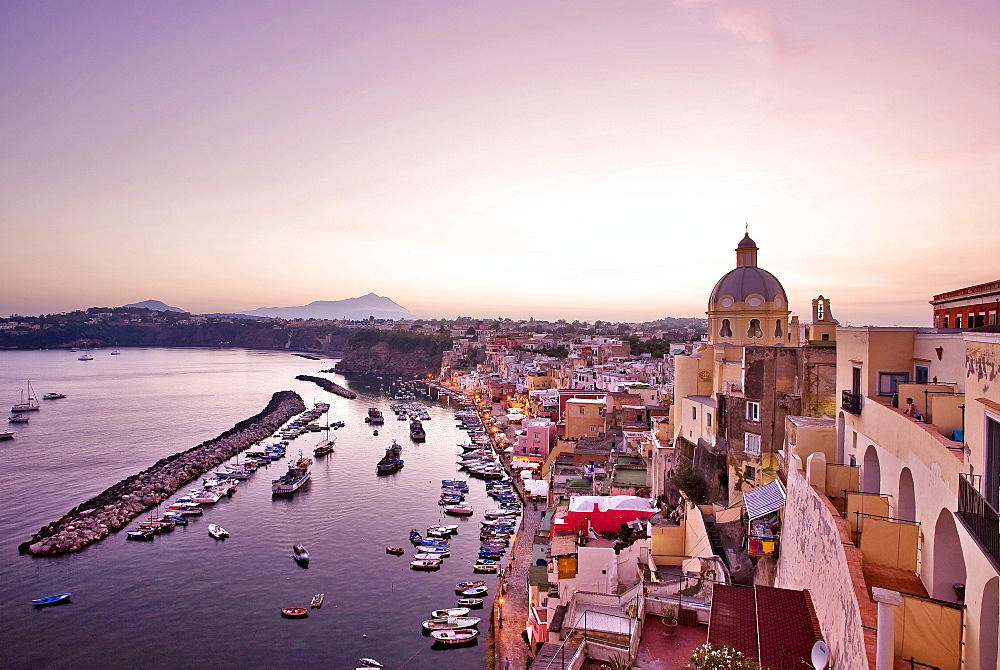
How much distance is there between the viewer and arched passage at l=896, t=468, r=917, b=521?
4516mm

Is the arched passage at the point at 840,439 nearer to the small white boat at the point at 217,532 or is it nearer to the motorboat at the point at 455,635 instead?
the motorboat at the point at 455,635

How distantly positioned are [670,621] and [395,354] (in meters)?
72.8

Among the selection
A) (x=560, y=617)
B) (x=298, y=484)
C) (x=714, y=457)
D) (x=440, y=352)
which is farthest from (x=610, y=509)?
(x=440, y=352)

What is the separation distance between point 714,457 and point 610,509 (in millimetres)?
2617

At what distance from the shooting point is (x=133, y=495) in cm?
2155

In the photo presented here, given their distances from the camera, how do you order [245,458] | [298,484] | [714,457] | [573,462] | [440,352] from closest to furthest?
[714,457] < [573,462] < [298,484] < [245,458] < [440,352]

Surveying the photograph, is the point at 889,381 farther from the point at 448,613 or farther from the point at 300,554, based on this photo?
the point at 300,554

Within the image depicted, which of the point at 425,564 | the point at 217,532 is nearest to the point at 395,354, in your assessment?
the point at 217,532

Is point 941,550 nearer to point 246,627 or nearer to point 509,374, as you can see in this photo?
point 246,627

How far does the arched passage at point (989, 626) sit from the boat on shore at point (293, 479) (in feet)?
74.4

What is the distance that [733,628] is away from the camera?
4.46 m

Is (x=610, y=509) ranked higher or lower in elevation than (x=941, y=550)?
lower

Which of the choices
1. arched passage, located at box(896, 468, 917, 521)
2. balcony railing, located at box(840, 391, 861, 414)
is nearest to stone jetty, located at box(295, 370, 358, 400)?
balcony railing, located at box(840, 391, 861, 414)

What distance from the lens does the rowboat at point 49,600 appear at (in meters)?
14.3
